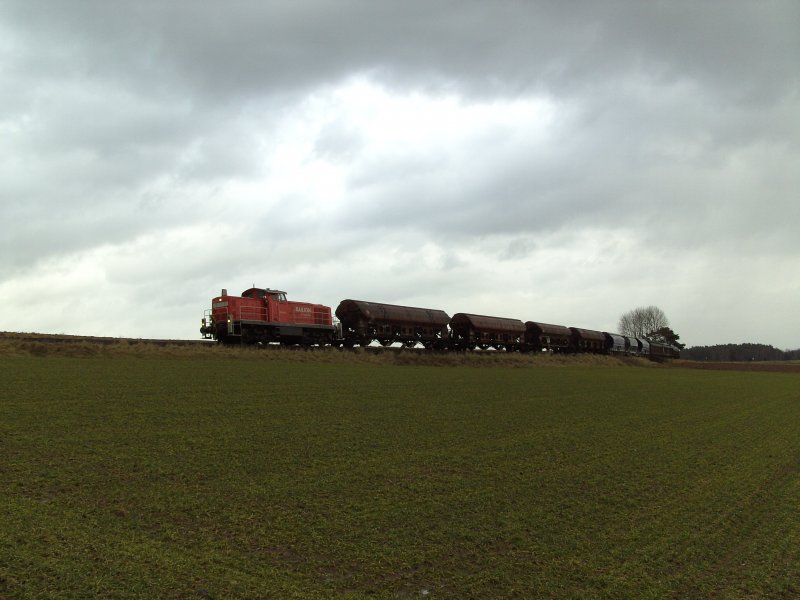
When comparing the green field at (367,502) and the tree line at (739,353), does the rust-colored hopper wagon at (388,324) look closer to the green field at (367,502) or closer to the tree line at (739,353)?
the green field at (367,502)

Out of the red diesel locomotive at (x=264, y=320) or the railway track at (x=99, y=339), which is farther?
the red diesel locomotive at (x=264, y=320)

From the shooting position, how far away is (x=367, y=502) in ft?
24.9

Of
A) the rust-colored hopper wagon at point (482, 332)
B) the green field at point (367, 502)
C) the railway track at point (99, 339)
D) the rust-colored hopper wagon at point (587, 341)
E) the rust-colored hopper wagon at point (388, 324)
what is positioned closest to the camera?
the green field at point (367, 502)

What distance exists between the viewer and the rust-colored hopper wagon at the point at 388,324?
Result: 38.3 meters

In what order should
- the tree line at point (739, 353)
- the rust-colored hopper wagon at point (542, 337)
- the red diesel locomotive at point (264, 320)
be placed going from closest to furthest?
the red diesel locomotive at point (264, 320)
the rust-colored hopper wagon at point (542, 337)
the tree line at point (739, 353)

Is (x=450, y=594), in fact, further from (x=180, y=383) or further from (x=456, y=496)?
(x=180, y=383)

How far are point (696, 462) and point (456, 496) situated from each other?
6421 mm

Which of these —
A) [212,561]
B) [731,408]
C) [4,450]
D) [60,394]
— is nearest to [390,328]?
[731,408]

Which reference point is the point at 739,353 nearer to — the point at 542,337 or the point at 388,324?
the point at 542,337

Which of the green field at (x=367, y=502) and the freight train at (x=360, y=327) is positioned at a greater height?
the freight train at (x=360, y=327)

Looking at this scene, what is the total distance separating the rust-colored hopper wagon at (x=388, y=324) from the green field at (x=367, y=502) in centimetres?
2285

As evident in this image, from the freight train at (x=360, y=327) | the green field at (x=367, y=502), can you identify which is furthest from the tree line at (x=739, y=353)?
the green field at (x=367, y=502)

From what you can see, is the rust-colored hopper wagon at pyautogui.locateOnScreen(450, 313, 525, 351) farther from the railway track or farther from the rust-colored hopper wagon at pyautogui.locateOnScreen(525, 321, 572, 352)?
the railway track

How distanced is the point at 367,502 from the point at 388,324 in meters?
32.6
